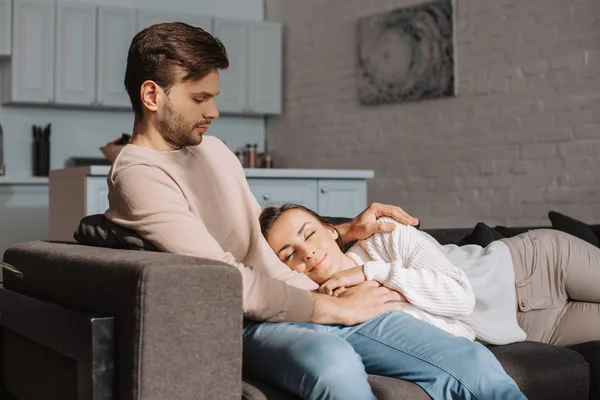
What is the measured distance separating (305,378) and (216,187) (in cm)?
62

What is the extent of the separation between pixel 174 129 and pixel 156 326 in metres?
0.68

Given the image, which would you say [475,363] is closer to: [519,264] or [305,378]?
[305,378]

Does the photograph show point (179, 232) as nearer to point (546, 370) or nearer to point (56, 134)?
point (546, 370)

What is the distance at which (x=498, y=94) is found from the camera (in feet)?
17.0

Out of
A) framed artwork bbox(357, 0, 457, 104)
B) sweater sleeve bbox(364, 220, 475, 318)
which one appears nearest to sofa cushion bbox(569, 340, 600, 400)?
sweater sleeve bbox(364, 220, 475, 318)

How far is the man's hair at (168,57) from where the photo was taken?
2092mm

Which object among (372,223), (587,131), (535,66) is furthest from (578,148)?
(372,223)

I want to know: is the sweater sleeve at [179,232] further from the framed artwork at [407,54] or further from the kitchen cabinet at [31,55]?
the kitchen cabinet at [31,55]

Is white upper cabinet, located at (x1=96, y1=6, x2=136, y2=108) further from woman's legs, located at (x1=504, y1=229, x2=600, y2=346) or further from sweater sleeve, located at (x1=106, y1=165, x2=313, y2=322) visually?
sweater sleeve, located at (x1=106, y1=165, x2=313, y2=322)

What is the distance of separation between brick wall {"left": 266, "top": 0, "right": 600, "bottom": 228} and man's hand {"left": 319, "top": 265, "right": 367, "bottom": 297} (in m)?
2.81

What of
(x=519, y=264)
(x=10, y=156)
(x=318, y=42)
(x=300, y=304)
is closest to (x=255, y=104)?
(x=318, y=42)

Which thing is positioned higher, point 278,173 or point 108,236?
point 278,173

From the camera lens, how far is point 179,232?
Result: 1918 millimetres

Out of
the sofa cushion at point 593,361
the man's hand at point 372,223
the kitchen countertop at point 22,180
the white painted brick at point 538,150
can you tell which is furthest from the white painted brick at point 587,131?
the kitchen countertop at point 22,180
